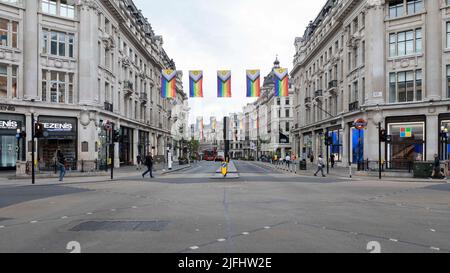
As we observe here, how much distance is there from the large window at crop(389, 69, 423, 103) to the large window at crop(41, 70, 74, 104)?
101 ft

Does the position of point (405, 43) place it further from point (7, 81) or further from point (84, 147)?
point (7, 81)

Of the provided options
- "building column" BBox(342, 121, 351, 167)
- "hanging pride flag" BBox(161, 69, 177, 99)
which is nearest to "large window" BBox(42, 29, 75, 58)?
"hanging pride flag" BBox(161, 69, 177, 99)

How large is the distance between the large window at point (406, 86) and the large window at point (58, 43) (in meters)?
31.0

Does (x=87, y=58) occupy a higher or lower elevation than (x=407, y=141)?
higher

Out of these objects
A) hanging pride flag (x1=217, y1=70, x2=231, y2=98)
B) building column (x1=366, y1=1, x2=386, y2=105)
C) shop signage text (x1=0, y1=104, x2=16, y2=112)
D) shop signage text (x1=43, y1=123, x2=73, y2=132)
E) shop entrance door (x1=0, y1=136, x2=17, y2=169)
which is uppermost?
Answer: building column (x1=366, y1=1, x2=386, y2=105)

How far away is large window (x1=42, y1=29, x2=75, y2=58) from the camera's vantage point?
36.2 meters

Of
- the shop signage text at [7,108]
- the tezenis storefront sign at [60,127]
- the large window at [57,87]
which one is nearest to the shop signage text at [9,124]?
the shop signage text at [7,108]

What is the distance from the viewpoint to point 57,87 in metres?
36.9

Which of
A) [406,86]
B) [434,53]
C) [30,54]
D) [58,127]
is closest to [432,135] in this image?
[406,86]

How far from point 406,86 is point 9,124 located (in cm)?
3608

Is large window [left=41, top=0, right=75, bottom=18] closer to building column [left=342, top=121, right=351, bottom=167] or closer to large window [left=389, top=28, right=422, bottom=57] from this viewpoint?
large window [left=389, top=28, right=422, bottom=57]

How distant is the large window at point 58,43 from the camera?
119 ft

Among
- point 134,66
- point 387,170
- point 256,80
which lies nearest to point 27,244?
point 256,80

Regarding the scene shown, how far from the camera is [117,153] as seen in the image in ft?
153
